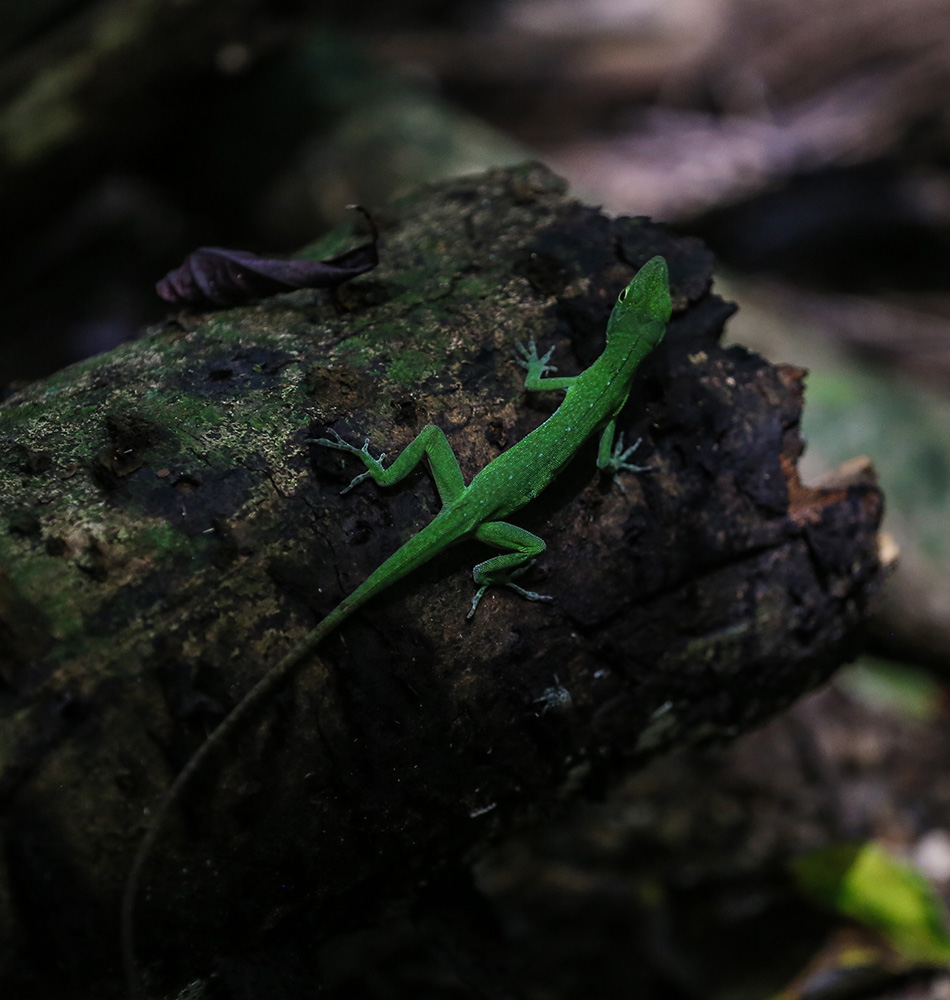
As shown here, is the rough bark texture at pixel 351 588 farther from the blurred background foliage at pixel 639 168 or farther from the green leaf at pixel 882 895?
the blurred background foliage at pixel 639 168

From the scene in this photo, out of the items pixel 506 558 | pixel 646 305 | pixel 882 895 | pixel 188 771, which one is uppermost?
pixel 646 305

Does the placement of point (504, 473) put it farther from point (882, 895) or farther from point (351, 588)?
point (882, 895)

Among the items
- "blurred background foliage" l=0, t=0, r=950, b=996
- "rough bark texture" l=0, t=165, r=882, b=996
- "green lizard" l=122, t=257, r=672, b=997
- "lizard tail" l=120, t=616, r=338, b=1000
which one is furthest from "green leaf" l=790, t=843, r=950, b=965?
"lizard tail" l=120, t=616, r=338, b=1000

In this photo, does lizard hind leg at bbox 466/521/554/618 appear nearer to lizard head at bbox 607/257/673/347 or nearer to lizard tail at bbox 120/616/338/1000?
lizard tail at bbox 120/616/338/1000

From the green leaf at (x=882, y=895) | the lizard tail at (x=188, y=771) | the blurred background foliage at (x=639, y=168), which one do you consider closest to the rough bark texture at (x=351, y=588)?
the lizard tail at (x=188, y=771)

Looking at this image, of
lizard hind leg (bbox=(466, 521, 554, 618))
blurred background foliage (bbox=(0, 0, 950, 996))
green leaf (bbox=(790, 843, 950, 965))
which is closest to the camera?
lizard hind leg (bbox=(466, 521, 554, 618))

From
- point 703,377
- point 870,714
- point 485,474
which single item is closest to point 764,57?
point 870,714

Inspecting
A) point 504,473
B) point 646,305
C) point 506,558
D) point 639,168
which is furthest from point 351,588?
point 639,168
